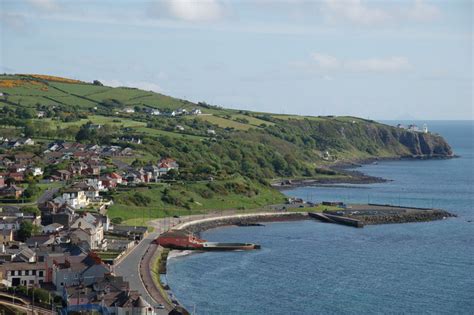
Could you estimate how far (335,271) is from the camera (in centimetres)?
5062

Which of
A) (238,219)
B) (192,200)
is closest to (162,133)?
(192,200)

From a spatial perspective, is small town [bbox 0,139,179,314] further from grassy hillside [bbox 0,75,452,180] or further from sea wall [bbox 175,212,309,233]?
grassy hillside [bbox 0,75,452,180]

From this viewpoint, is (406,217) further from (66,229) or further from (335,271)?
(66,229)

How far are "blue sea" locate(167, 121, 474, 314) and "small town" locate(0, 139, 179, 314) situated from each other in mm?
4526

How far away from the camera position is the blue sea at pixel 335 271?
42.3 m

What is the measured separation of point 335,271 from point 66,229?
16022 mm

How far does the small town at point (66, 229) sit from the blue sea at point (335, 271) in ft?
14.9

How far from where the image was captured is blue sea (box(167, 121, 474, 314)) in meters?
42.3

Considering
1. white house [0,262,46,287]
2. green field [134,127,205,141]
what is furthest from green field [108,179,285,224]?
green field [134,127,205,141]

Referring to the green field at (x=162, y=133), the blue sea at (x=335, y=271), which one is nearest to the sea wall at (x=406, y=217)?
the blue sea at (x=335, y=271)

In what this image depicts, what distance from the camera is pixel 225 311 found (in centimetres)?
4034

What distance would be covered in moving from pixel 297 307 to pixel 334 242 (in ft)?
68.5

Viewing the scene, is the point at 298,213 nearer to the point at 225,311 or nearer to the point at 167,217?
the point at 167,217

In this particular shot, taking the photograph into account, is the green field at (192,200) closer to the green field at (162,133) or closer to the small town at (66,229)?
the small town at (66,229)
